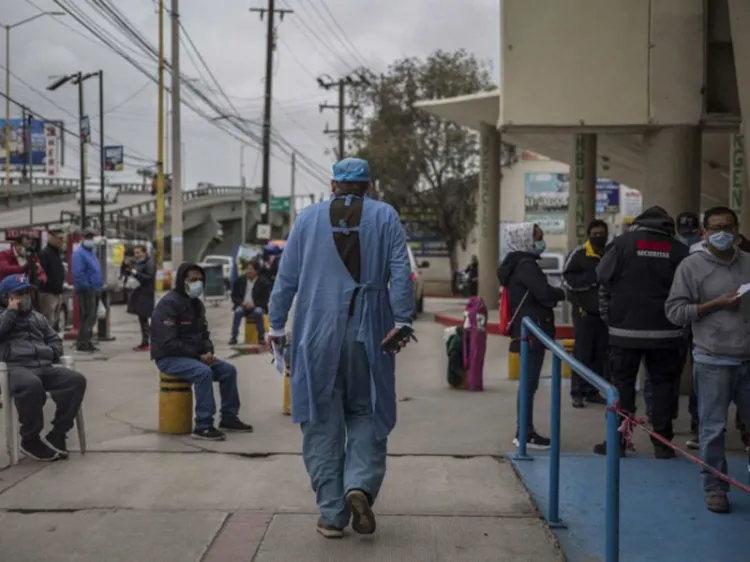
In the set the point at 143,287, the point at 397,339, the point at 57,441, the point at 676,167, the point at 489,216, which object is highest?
the point at 489,216

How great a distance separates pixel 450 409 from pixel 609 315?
2971 mm

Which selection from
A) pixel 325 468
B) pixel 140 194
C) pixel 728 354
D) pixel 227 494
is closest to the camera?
pixel 325 468

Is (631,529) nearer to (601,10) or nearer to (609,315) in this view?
(609,315)

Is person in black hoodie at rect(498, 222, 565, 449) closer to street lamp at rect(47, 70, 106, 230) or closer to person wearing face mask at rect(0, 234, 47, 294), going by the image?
person wearing face mask at rect(0, 234, 47, 294)

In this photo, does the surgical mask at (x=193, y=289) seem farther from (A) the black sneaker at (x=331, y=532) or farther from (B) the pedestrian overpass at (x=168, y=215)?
(B) the pedestrian overpass at (x=168, y=215)

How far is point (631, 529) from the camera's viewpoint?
5352 millimetres

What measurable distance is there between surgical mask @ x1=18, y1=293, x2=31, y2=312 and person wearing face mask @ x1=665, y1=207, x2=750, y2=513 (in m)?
4.52

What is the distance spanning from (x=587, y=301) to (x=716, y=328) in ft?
10.8

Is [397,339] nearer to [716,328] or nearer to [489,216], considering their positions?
[716,328]

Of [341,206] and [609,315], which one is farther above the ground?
[341,206]

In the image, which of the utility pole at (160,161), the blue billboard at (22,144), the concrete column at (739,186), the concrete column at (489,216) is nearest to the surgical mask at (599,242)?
the concrete column at (739,186)

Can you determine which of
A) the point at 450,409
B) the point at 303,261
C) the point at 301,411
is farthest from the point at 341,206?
the point at 450,409

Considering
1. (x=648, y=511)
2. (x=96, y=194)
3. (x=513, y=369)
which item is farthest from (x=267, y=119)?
(x=96, y=194)

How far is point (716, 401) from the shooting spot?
5578mm
